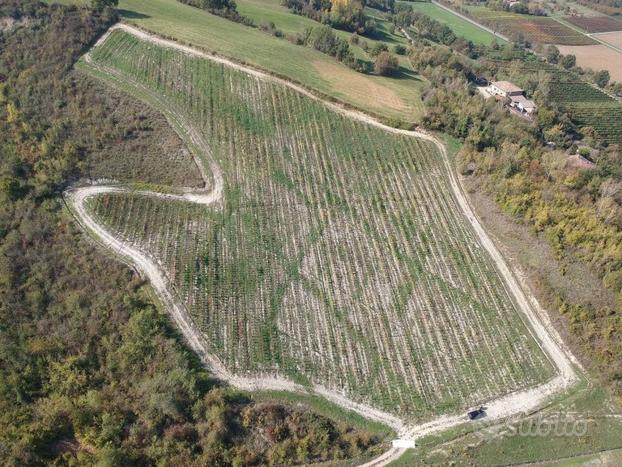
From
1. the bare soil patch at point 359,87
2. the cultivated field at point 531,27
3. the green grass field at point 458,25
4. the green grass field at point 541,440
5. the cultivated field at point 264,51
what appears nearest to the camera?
the green grass field at point 541,440

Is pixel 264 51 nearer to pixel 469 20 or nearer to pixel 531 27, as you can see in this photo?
pixel 469 20

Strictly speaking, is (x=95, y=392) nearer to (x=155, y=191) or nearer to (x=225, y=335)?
(x=225, y=335)

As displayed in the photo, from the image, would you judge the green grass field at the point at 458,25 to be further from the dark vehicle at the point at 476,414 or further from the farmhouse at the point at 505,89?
the dark vehicle at the point at 476,414

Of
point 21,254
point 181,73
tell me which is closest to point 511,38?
point 181,73

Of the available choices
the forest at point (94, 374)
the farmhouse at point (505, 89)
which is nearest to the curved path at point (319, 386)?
the forest at point (94, 374)

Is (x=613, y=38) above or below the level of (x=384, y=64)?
above

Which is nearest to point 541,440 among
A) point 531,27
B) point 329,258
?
point 329,258
